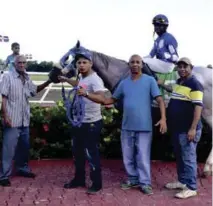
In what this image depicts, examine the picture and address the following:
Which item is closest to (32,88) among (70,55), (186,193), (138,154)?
(70,55)

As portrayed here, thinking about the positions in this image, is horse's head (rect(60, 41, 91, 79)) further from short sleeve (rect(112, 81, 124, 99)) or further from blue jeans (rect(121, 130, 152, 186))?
blue jeans (rect(121, 130, 152, 186))

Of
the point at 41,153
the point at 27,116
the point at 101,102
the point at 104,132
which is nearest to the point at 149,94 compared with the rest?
the point at 101,102

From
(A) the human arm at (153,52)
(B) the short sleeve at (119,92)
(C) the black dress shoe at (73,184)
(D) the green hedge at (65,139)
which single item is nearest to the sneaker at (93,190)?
(C) the black dress shoe at (73,184)

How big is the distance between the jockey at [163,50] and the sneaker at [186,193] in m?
2.10

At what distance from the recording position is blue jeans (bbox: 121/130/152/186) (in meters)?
6.08

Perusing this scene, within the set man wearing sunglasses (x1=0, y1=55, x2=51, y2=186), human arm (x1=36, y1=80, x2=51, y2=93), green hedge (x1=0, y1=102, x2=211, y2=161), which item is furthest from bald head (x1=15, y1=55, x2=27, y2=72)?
green hedge (x1=0, y1=102, x2=211, y2=161)

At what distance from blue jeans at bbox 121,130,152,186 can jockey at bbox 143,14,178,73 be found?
1.55 meters

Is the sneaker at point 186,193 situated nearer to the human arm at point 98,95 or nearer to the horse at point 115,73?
the horse at point 115,73

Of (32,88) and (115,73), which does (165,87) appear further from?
(32,88)

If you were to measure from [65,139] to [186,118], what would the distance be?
306 cm

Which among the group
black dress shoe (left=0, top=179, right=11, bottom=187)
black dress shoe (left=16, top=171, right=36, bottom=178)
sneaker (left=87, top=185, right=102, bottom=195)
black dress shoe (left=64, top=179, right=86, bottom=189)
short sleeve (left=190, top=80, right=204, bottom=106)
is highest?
short sleeve (left=190, top=80, right=204, bottom=106)

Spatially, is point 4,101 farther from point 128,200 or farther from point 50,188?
point 128,200

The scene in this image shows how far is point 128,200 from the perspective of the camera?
5.76 metres

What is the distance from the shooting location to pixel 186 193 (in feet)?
19.3
